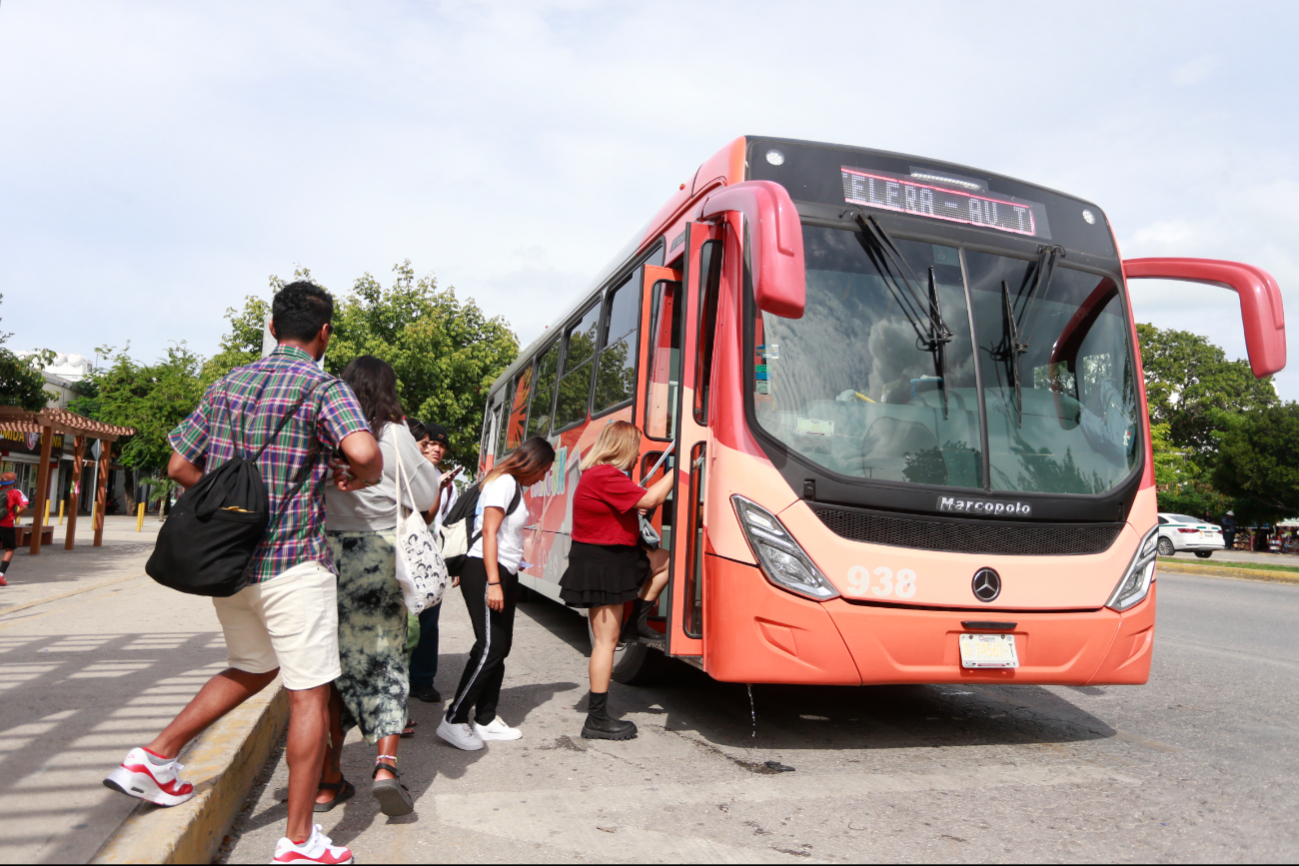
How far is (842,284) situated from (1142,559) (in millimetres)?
2168

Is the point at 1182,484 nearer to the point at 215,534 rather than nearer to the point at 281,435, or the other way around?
the point at 281,435

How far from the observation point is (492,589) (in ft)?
17.8

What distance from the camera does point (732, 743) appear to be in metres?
5.62

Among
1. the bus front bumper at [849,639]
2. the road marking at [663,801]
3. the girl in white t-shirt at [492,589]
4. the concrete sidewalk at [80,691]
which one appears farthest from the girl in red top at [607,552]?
the concrete sidewalk at [80,691]

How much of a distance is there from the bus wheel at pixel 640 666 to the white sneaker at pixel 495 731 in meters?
1.36

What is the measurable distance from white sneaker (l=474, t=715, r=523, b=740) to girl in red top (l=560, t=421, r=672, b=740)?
40cm

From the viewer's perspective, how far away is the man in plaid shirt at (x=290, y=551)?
3479 mm

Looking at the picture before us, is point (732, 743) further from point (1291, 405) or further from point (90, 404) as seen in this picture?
point (90, 404)

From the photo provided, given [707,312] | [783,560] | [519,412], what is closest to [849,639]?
[783,560]

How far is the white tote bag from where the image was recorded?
4109 millimetres

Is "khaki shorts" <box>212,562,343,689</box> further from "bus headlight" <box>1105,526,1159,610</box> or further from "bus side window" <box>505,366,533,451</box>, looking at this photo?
"bus side window" <box>505,366,533,451</box>

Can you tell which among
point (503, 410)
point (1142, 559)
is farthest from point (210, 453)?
point (503, 410)

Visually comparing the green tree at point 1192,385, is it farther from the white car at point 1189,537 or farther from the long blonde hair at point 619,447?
the long blonde hair at point 619,447

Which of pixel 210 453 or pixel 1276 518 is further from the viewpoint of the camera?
pixel 1276 518
